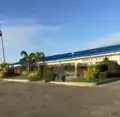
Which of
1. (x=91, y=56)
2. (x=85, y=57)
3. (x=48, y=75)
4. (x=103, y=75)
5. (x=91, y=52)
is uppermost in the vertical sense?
(x=91, y=52)

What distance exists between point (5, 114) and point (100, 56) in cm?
4206

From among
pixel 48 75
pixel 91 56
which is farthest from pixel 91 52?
pixel 48 75

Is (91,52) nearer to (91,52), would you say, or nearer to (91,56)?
(91,52)

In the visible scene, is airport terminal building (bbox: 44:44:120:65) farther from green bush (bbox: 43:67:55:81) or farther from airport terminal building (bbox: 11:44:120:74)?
green bush (bbox: 43:67:55:81)

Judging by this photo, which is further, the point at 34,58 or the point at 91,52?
the point at 34,58

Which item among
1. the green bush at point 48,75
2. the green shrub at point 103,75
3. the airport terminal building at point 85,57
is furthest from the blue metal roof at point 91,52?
the green shrub at point 103,75

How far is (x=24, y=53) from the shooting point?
7700cm

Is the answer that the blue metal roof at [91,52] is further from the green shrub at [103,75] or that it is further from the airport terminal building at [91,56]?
the green shrub at [103,75]

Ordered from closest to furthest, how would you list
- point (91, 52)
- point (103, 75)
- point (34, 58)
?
point (103, 75), point (91, 52), point (34, 58)

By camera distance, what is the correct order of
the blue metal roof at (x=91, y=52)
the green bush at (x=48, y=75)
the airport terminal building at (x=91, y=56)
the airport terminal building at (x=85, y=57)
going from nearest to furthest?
the green bush at (x=48, y=75)
the airport terminal building at (x=91, y=56)
the airport terminal building at (x=85, y=57)
the blue metal roof at (x=91, y=52)

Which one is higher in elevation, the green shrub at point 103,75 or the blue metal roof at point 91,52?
the blue metal roof at point 91,52

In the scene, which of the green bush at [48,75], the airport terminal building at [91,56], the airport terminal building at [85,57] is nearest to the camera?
the green bush at [48,75]

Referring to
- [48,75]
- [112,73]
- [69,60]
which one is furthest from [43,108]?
[69,60]

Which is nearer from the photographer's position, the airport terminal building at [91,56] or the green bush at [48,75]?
the green bush at [48,75]
